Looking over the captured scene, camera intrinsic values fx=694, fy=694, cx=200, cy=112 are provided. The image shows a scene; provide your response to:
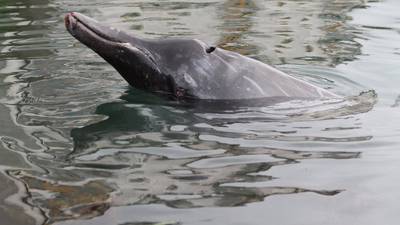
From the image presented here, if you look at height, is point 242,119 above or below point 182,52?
below

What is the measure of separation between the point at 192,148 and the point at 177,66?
3.00ft

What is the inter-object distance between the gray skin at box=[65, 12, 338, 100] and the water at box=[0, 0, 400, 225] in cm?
14

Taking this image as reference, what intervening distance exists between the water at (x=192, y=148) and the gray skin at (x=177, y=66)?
136 millimetres

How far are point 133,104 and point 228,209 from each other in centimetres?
192

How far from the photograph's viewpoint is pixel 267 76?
480 cm

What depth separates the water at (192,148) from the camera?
295 centimetres

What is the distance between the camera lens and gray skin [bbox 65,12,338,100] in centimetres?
450

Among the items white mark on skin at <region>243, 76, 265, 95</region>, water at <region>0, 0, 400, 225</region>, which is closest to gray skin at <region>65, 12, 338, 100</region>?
white mark on skin at <region>243, 76, 265, 95</region>

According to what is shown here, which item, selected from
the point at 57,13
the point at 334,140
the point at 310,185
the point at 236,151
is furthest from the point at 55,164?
the point at 57,13

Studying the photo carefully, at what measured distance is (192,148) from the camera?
151 inches

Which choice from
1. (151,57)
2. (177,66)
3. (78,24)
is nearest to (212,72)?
(177,66)

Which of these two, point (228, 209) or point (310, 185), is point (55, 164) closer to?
point (228, 209)

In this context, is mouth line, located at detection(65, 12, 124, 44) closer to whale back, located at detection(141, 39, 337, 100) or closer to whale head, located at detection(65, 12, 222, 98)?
whale head, located at detection(65, 12, 222, 98)

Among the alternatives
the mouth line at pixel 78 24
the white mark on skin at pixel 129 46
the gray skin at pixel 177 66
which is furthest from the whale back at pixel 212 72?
the mouth line at pixel 78 24
